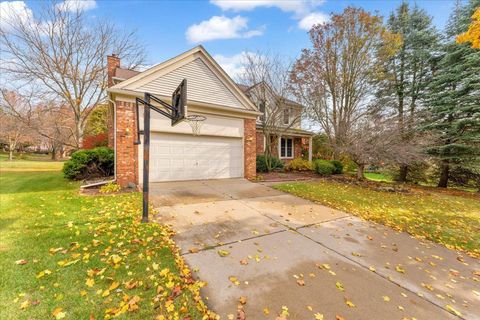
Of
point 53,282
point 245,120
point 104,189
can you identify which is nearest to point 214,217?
point 53,282

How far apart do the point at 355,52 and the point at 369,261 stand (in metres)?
13.8

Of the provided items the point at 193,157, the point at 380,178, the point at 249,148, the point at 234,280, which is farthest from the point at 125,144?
the point at 380,178

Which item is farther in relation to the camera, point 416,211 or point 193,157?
point 193,157

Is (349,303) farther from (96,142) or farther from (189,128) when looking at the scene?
(96,142)

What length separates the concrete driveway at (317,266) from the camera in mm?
2510

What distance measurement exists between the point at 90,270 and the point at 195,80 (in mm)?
8693

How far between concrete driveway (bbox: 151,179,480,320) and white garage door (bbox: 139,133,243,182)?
11.2 feet

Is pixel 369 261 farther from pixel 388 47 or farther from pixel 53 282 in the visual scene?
pixel 388 47

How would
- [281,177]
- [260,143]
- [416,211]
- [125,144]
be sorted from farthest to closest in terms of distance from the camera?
[260,143], [281,177], [125,144], [416,211]

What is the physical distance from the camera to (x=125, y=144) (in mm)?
7965

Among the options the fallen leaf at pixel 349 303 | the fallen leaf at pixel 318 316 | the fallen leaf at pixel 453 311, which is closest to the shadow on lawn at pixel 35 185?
the fallen leaf at pixel 318 316

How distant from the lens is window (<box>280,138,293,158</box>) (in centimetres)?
1696

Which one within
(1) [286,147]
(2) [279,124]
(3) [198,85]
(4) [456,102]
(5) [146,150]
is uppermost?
(3) [198,85]

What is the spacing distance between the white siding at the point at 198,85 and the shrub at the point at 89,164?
3.72 metres
